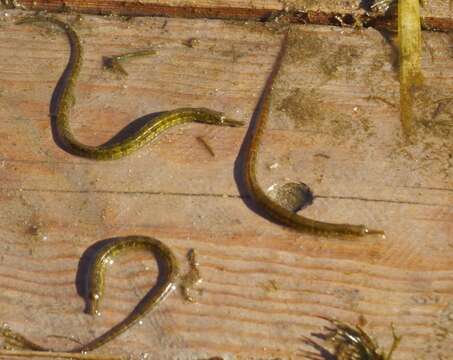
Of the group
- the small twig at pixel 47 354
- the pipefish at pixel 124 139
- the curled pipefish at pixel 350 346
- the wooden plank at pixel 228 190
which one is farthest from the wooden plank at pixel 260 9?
the small twig at pixel 47 354

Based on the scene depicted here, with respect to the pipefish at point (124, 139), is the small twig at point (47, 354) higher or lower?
lower

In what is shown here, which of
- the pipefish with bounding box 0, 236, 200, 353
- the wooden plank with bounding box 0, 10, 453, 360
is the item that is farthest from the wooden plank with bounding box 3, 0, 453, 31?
the pipefish with bounding box 0, 236, 200, 353

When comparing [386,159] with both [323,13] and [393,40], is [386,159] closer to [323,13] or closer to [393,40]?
[393,40]

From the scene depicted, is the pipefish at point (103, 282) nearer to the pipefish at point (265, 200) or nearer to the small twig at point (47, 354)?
the small twig at point (47, 354)

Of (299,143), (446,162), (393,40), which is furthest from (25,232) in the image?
(393,40)

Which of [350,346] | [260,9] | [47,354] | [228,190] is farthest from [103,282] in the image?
[260,9]
